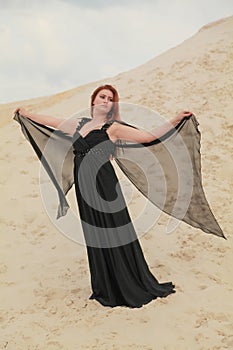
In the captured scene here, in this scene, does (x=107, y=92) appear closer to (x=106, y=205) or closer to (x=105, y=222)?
(x=106, y=205)

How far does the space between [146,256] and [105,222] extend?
1.47m

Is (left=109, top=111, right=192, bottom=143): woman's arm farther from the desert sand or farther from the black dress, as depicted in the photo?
the desert sand

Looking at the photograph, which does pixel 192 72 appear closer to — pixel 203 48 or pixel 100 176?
pixel 203 48

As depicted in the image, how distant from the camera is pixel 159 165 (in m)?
5.35

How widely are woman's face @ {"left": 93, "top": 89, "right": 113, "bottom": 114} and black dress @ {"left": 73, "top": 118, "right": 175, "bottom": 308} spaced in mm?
123

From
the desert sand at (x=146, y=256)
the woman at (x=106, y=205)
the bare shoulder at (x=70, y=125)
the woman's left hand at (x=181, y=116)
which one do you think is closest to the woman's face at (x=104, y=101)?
the woman at (x=106, y=205)

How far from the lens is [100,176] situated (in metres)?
4.66

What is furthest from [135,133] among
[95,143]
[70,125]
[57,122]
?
[57,122]

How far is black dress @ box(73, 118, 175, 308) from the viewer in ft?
15.2

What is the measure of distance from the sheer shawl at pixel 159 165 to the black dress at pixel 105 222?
9.0 inches

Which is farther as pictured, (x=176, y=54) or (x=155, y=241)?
(x=176, y=54)

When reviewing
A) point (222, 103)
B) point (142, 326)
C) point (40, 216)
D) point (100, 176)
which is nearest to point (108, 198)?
point (100, 176)

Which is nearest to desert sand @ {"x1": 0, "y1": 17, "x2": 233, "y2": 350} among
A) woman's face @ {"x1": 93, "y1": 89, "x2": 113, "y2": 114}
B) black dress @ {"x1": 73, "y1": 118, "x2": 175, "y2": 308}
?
black dress @ {"x1": 73, "y1": 118, "x2": 175, "y2": 308}

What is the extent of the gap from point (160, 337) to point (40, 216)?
3392 millimetres
